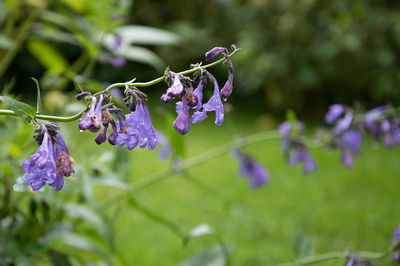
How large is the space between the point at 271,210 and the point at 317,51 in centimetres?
270

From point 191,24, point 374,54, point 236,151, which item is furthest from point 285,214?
point 191,24

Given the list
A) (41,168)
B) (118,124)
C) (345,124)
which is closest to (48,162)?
(41,168)

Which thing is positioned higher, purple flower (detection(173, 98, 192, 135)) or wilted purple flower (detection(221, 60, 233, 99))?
wilted purple flower (detection(221, 60, 233, 99))

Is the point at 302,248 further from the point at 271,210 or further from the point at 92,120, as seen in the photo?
the point at 271,210

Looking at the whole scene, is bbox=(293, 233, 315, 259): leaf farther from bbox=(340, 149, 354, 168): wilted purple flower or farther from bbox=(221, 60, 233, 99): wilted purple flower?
bbox=(221, 60, 233, 99): wilted purple flower

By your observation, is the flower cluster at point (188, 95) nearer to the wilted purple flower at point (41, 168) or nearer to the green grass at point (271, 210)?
the wilted purple flower at point (41, 168)

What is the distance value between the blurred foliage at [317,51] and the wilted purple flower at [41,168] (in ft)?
15.5

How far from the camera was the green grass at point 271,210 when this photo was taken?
8.37 feet

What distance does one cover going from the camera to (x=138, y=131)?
2.33ft

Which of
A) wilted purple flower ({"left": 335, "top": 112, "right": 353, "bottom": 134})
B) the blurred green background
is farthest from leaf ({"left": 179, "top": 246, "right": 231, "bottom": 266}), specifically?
wilted purple flower ({"left": 335, "top": 112, "right": 353, "bottom": 134})

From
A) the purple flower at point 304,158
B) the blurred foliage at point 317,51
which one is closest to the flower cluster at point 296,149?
the purple flower at point 304,158

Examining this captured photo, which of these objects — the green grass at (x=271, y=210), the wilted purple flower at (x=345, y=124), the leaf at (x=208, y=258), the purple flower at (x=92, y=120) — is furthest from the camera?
the green grass at (x=271, y=210)

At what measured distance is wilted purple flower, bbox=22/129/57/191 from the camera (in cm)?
64

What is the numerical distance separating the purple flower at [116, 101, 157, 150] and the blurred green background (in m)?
0.17
